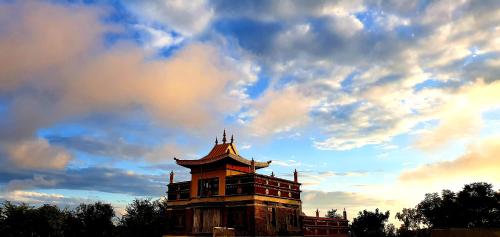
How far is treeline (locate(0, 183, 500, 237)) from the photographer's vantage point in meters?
48.0

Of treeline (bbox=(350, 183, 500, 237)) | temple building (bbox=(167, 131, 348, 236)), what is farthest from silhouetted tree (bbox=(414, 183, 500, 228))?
temple building (bbox=(167, 131, 348, 236))

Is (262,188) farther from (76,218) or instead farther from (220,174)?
(76,218)

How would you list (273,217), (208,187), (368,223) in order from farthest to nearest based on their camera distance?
(368,223) < (208,187) < (273,217)

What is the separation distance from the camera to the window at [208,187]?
4119 centimetres

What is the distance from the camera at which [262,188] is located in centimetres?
3922

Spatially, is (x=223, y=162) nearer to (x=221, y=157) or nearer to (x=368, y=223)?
(x=221, y=157)

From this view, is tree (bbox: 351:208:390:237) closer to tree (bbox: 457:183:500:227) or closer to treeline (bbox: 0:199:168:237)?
tree (bbox: 457:183:500:227)

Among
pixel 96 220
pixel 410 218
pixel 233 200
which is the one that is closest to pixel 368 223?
pixel 410 218

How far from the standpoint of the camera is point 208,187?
4184 centimetres

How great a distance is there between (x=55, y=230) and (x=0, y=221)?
25.1ft

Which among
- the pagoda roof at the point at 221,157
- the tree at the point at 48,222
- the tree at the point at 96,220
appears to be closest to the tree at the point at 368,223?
the pagoda roof at the point at 221,157

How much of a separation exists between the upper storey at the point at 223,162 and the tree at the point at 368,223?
3100 centimetres

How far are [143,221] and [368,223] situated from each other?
39828 mm

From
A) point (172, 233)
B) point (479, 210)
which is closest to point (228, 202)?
point (172, 233)
